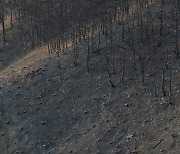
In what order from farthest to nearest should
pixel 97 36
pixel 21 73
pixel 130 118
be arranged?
1. pixel 97 36
2. pixel 21 73
3. pixel 130 118

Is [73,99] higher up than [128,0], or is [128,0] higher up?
[128,0]

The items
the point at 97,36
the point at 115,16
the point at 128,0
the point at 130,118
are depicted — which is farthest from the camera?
the point at 128,0

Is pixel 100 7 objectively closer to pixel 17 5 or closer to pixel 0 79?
pixel 17 5

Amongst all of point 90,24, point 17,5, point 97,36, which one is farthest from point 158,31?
point 17,5

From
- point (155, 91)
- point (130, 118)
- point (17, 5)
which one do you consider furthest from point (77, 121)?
point (17, 5)

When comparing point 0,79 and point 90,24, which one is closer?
point 0,79

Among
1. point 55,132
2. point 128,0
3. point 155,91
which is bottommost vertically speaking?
point 55,132
